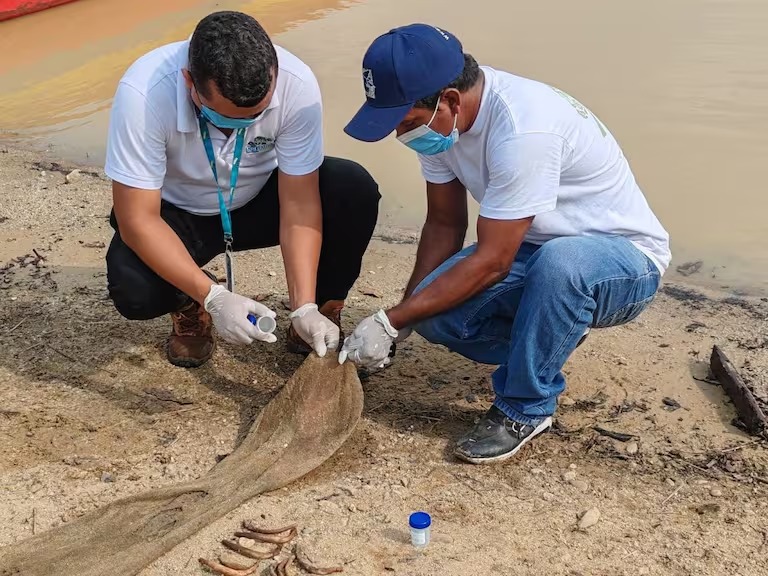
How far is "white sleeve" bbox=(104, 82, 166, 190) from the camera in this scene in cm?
291

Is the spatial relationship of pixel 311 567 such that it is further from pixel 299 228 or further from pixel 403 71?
pixel 403 71

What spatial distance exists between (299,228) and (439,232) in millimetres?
538

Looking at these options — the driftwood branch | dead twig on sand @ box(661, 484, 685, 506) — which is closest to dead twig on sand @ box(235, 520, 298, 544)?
dead twig on sand @ box(661, 484, 685, 506)

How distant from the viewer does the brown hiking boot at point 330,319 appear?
11.8ft

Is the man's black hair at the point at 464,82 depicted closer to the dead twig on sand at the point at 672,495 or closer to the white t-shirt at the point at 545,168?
the white t-shirt at the point at 545,168

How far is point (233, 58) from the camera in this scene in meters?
2.58

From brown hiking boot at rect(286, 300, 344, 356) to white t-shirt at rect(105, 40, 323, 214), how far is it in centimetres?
57

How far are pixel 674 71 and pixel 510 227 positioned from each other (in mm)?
5716

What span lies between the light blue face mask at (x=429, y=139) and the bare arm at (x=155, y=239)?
0.89m

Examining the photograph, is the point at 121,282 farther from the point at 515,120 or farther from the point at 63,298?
the point at 515,120

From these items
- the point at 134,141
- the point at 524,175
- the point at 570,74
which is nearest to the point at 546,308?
the point at 524,175

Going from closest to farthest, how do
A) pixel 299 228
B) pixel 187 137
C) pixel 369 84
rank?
1. pixel 369 84
2. pixel 187 137
3. pixel 299 228

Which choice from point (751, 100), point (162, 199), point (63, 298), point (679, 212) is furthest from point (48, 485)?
point (751, 100)

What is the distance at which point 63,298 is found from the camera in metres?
4.16
